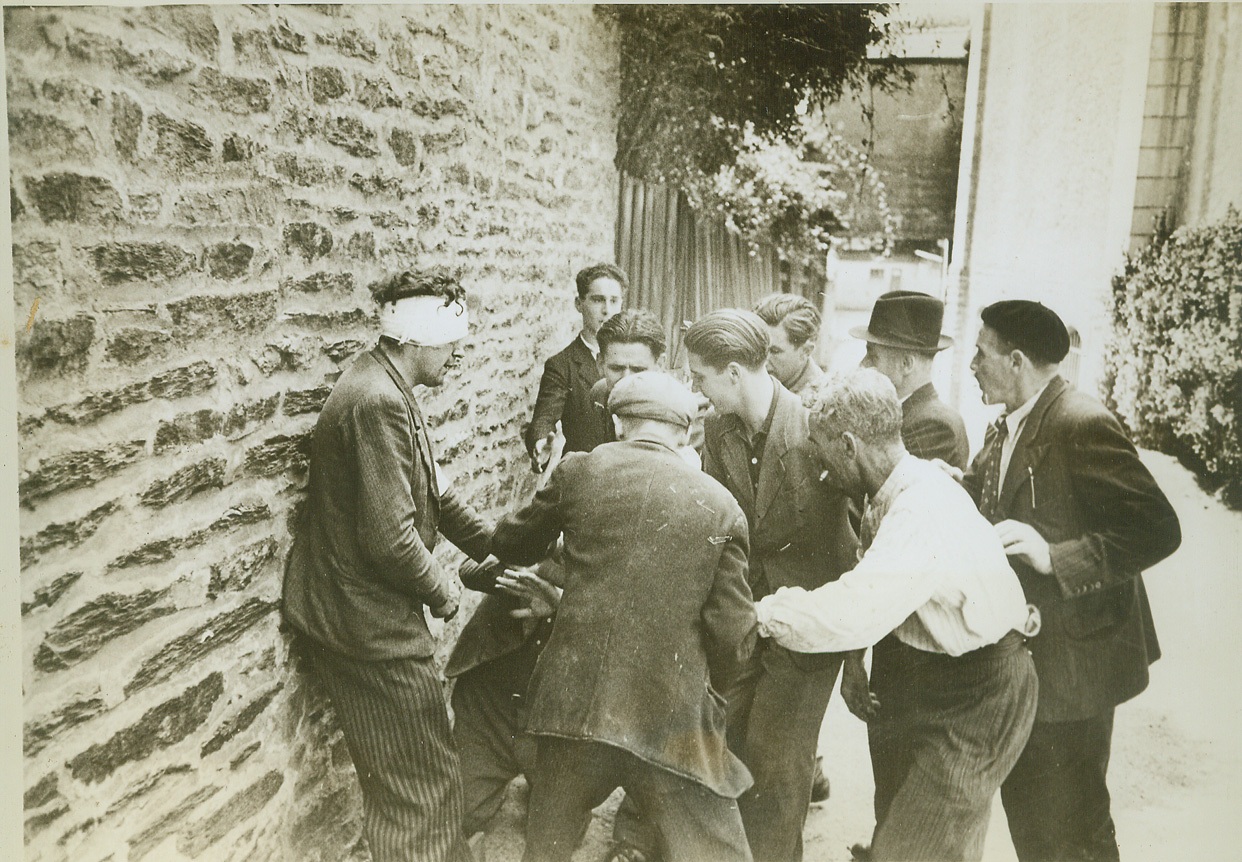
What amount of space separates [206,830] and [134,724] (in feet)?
1.48

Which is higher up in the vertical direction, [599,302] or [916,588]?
[599,302]

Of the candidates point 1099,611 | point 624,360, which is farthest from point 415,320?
point 1099,611

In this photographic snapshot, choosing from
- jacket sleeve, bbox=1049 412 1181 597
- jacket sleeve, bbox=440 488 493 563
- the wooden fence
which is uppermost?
the wooden fence

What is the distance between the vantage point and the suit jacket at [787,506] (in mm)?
3018

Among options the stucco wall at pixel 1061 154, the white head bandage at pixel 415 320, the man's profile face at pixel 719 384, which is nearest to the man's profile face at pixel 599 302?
the man's profile face at pixel 719 384

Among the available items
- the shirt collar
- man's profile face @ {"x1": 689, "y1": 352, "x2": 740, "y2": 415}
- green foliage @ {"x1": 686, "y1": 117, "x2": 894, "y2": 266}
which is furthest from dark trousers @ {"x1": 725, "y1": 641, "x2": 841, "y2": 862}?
green foliage @ {"x1": 686, "y1": 117, "x2": 894, "y2": 266}

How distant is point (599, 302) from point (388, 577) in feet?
4.72

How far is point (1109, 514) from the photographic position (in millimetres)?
2883

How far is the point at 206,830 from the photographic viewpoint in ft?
8.91

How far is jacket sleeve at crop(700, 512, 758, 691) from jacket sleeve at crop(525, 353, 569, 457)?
1.38 metres

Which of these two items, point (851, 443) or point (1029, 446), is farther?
point (1029, 446)

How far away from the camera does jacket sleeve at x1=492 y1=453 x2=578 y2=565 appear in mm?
2715

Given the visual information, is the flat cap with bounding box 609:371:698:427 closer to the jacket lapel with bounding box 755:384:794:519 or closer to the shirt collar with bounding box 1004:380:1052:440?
the jacket lapel with bounding box 755:384:794:519

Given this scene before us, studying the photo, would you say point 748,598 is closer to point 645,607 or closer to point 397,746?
point 645,607
